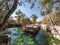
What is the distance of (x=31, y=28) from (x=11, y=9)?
16.1 meters

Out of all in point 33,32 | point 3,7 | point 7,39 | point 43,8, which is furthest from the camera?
point 33,32

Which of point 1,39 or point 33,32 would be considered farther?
point 33,32

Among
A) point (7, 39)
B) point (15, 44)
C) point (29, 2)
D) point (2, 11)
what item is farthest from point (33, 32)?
point (2, 11)

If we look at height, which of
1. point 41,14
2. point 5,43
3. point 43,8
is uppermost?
point 43,8

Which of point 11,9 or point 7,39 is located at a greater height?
point 11,9

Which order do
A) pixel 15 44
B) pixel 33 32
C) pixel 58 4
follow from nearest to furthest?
pixel 58 4
pixel 15 44
pixel 33 32

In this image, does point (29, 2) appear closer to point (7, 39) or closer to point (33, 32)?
point (7, 39)

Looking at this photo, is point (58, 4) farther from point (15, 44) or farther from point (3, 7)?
point (15, 44)

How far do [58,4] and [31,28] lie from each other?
13835 mm

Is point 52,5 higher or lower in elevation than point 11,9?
higher

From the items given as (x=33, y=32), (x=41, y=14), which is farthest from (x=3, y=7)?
(x=33, y=32)

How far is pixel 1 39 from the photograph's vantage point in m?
6.79

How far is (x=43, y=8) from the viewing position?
5.88 metres

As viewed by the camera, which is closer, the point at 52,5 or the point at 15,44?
the point at 52,5
